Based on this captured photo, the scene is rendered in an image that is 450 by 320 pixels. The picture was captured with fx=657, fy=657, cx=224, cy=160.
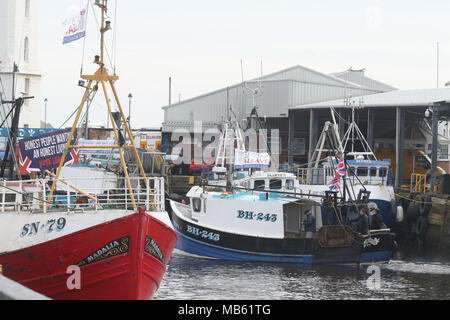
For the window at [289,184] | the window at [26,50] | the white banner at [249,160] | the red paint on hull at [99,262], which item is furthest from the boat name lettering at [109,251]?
the window at [26,50]

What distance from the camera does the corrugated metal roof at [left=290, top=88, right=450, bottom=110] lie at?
123ft

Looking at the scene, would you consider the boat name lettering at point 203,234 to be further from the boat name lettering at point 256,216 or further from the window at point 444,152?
the window at point 444,152

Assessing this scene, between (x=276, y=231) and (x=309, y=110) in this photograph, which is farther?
(x=309, y=110)

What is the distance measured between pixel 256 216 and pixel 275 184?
3.66 metres

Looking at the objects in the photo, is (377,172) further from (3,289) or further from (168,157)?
(3,289)

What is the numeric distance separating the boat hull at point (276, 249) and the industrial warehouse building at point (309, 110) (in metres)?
15.5

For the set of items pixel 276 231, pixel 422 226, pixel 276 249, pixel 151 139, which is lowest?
pixel 276 249

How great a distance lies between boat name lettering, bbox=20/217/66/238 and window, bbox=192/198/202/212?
11248 mm

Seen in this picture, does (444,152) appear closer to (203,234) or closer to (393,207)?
(393,207)

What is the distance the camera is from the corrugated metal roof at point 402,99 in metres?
37.5

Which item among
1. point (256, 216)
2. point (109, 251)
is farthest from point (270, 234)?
point (109, 251)

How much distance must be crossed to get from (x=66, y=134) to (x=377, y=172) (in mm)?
18245

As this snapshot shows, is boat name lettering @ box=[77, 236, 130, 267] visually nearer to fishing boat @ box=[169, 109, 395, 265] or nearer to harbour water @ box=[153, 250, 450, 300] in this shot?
harbour water @ box=[153, 250, 450, 300]

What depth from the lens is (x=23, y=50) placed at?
177ft
